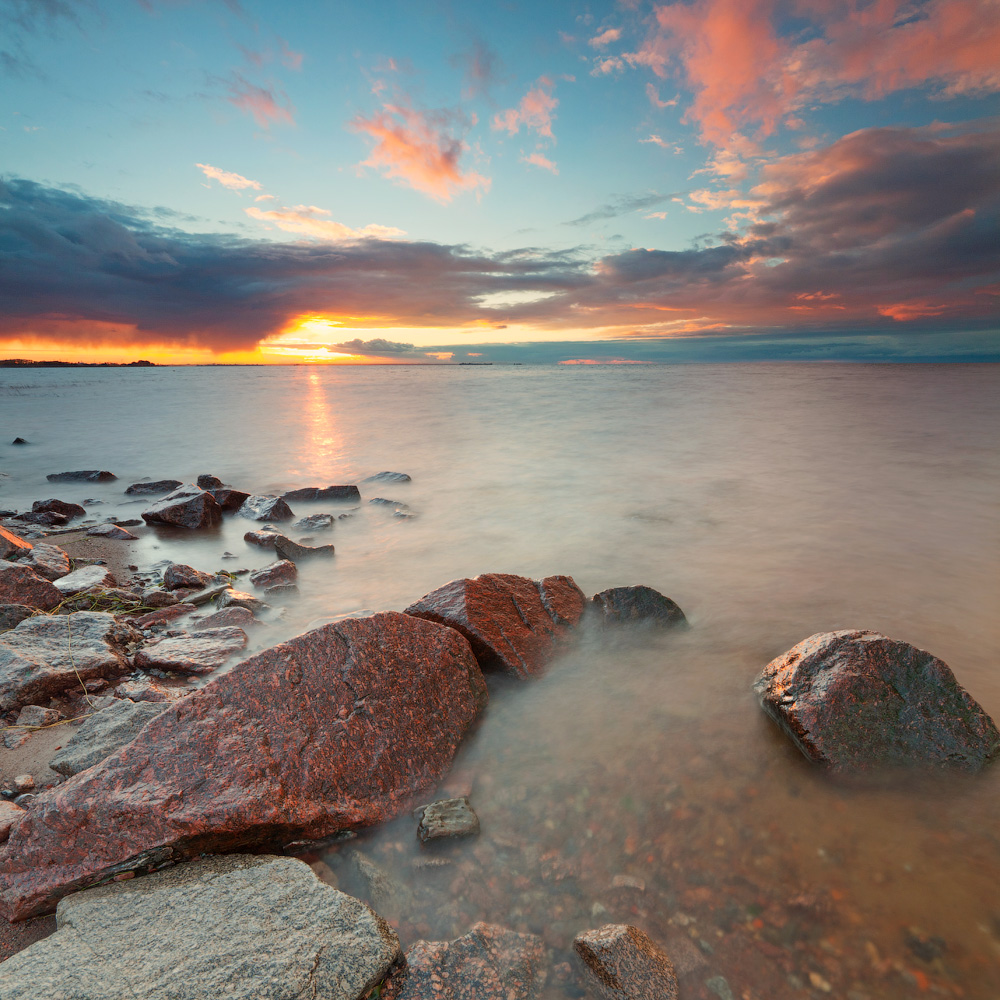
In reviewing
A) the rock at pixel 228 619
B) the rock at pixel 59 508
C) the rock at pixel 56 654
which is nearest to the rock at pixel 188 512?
the rock at pixel 59 508

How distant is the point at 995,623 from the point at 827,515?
366 centimetres

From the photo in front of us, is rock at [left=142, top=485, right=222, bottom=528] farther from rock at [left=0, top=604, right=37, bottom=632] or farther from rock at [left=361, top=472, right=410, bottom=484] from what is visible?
rock at [left=0, top=604, right=37, bottom=632]

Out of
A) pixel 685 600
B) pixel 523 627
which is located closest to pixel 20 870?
pixel 523 627

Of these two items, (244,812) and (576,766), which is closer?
(244,812)

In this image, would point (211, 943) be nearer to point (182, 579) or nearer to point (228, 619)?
point (228, 619)

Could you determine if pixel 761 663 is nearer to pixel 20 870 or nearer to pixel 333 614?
pixel 333 614

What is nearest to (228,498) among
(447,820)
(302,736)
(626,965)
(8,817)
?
(8,817)

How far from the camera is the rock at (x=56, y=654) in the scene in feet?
11.2

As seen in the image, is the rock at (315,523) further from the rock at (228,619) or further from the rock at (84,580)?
the rock at (228,619)

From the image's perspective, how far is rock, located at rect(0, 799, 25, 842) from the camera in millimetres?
2365

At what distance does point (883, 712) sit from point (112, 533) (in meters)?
8.95

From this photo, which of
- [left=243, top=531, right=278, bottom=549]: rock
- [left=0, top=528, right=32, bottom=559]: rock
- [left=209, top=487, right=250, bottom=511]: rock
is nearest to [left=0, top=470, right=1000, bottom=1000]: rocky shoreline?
[left=0, top=528, right=32, bottom=559]: rock

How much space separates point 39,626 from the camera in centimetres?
395

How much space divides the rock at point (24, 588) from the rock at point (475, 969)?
4492 millimetres
